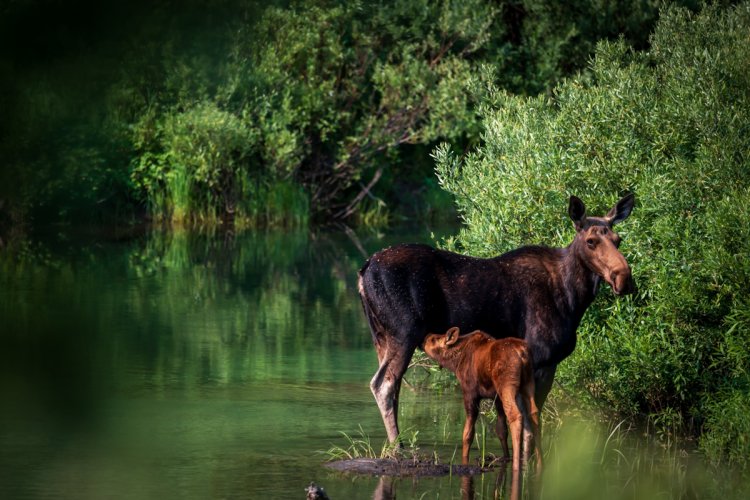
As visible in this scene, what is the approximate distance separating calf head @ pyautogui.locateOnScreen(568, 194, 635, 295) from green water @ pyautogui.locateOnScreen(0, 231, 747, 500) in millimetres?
1376

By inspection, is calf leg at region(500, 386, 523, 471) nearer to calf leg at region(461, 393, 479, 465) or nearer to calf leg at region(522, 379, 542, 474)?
calf leg at region(522, 379, 542, 474)

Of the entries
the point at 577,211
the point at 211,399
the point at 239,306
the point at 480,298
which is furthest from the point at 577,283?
the point at 239,306

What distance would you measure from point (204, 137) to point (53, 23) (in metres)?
31.8

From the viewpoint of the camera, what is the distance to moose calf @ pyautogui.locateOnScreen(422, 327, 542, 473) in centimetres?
A: 870

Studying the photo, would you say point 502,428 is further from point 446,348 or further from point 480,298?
point 480,298

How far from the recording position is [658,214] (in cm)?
1077

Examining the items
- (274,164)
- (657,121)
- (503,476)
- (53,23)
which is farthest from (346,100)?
(53,23)

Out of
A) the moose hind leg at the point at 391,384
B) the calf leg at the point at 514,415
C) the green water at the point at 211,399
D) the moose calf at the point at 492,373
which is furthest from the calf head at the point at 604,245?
the moose hind leg at the point at 391,384

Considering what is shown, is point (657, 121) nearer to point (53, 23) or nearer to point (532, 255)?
point (532, 255)

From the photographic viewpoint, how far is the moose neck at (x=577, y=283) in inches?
385

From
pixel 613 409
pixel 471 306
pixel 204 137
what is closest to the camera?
pixel 471 306

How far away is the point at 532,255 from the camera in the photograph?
33.4 ft

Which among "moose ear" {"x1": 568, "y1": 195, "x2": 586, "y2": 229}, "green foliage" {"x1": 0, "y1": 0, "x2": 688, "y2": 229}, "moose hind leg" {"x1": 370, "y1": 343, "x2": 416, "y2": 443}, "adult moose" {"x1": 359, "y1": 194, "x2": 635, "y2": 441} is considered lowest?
"moose hind leg" {"x1": 370, "y1": 343, "x2": 416, "y2": 443}

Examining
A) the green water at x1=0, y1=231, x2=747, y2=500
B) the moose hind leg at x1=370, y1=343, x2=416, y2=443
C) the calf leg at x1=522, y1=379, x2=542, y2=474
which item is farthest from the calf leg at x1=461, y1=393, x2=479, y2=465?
the moose hind leg at x1=370, y1=343, x2=416, y2=443
